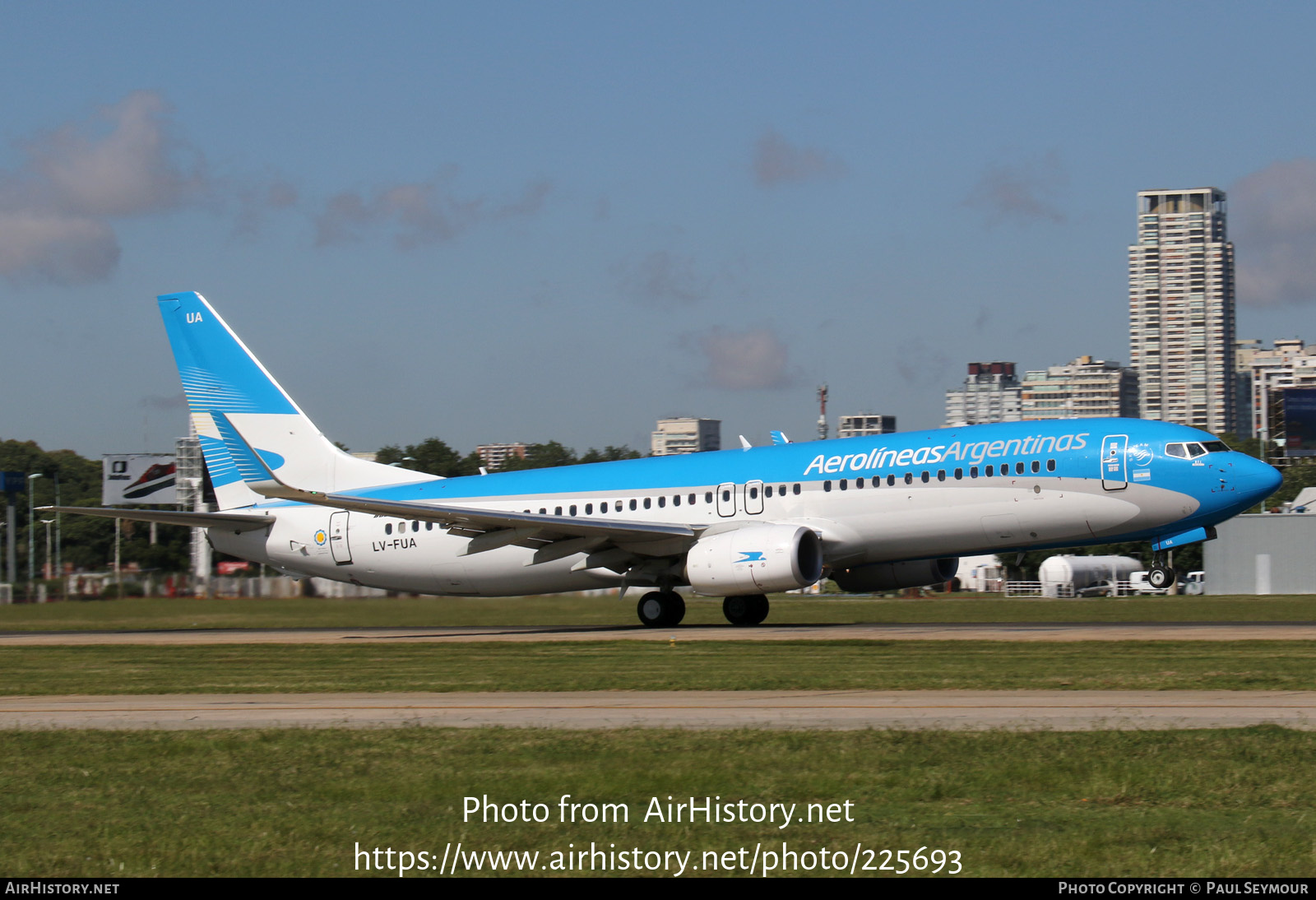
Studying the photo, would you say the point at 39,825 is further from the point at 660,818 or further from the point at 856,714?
the point at 856,714

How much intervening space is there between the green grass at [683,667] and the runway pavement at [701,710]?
0.90 m

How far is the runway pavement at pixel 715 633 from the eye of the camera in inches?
1123

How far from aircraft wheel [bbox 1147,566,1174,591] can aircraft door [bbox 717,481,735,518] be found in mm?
9712

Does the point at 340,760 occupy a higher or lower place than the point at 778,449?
lower

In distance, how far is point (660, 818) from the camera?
10289mm

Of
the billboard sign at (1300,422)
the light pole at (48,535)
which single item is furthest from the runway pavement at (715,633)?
the billboard sign at (1300,422)

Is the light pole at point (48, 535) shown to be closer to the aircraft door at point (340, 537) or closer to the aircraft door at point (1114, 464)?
the aircraft door at point (340, 537)

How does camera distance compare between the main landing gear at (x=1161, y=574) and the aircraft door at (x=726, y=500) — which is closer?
the main landing gear at (x=1161, y=574)

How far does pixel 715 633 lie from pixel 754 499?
4302 millimetres

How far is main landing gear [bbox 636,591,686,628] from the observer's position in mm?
35594

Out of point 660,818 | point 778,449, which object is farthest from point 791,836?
point 778,449

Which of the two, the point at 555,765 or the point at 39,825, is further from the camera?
the point at 555,765

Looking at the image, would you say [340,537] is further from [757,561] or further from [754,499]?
[757,561]

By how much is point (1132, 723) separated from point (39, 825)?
10.1m
